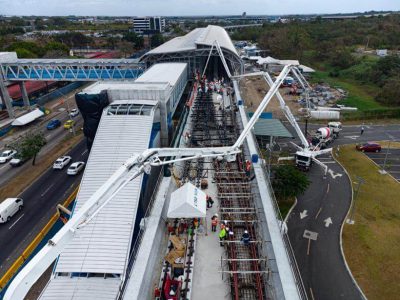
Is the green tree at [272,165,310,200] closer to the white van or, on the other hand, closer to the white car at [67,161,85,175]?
the white car at [67,161,85,175]

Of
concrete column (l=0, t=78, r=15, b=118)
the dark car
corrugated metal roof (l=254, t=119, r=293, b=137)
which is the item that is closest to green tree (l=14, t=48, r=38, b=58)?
concrete column (l=0, t=78, r=15, b=118)

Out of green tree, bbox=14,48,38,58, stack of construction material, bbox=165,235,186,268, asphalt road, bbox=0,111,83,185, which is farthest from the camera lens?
green tree, bbox=14,48,38,58

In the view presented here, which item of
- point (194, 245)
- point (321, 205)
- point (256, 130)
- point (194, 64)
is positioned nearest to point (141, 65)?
point (194, 64)

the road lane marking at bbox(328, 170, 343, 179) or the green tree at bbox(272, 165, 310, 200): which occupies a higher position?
the green tree at bbox(272, 165, 310, 200)

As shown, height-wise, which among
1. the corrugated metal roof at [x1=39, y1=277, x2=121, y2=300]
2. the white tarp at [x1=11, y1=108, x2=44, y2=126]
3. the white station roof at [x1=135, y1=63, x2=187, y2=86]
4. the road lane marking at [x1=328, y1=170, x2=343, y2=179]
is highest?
the white station roof at [x1=135, y1=63, x2=187, y2=86]

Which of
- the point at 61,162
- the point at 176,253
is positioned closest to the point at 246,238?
the point at 176,253

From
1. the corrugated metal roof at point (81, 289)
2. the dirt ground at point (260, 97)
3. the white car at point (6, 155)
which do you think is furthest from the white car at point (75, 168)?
the dirt ground at point (260, 97)

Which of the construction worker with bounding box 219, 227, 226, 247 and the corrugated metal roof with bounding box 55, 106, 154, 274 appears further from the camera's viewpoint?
the corrugated metal roof with bounding box 55, 106, 154, 274

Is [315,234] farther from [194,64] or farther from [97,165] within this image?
[194,64]
